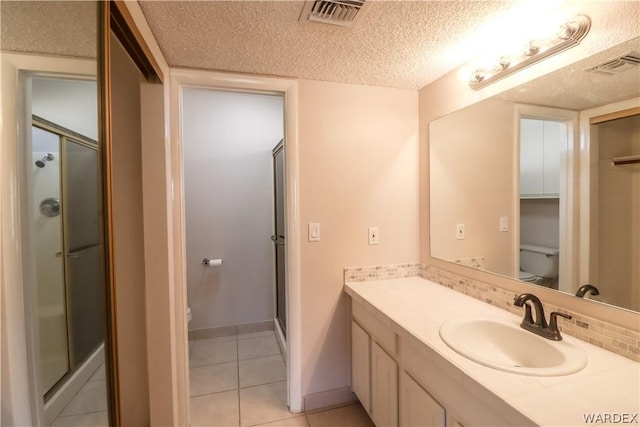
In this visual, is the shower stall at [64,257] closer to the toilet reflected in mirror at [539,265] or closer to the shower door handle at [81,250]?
→ the shower door handle at [81,250]

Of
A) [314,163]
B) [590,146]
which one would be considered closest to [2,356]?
[314,163]

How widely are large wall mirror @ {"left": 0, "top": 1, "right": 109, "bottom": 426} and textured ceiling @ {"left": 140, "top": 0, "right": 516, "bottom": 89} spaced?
18.3 inches

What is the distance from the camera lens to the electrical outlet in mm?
1848

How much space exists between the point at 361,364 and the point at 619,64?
181cm

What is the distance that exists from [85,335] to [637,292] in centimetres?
177

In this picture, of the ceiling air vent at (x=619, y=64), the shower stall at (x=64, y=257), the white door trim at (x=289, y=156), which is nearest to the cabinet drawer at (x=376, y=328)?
the white door trim at (x=289, y=156)

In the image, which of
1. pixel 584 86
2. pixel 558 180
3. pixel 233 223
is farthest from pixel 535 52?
pixel 233 223

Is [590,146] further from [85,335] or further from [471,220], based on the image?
[85,335]

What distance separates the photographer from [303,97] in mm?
1711

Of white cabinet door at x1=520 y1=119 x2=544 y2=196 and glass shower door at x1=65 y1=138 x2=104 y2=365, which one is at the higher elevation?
white cabinet door at x1=520 y1=119 x2=544 y2=196

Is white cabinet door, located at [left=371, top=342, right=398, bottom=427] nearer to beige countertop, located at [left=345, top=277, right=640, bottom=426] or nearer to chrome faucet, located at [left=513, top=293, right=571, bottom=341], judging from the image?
beige countertop, located at [left=345, top=277, right=640, bottom=426]

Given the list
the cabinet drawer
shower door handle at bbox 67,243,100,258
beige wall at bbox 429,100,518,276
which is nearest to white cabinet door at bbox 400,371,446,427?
the cabinet drawer

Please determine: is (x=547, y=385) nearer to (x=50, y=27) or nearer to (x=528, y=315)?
(x=528, y=315)

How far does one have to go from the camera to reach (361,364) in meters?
1.65
